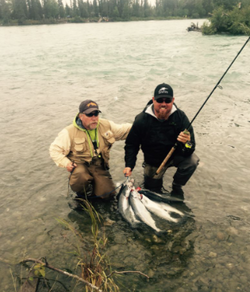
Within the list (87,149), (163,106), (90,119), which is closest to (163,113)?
(163,106)

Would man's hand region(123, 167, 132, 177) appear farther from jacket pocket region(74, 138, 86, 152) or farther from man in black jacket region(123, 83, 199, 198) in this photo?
jacket pocket region(74, 138, 86, 152)

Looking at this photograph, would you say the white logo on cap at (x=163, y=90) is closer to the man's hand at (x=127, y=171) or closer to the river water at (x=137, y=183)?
the man's hand at (x=127, y=171)

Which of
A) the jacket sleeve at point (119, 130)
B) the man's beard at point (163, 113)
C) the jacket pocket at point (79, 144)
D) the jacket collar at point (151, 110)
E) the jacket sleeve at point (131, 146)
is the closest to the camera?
the man's beard at point (163, 113)

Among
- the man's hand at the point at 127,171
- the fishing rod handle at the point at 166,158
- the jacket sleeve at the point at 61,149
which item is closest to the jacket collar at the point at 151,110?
the fishing rod handle at the point at 166,158

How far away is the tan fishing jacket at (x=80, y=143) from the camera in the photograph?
182 inches

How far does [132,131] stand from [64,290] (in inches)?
106

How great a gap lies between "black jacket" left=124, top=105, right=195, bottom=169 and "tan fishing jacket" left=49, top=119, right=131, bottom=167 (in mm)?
343

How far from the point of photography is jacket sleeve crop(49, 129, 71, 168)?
4.58 m

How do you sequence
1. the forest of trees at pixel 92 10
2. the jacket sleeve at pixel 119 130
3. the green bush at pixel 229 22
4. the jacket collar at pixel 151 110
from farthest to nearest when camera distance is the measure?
the forest of trees at pixel 92 10, the green bush at pixel 229 22, the jacket sleeve at pixel 119 130, the jacket collar at pixel 151 110

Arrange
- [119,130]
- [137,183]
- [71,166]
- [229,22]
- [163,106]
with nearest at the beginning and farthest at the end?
[163,106], [71,166], [119,130], [137,183], [229,22]

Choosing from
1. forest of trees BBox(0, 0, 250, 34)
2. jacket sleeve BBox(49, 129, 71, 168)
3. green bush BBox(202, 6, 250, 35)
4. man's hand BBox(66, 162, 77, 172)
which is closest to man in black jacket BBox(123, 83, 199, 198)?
man's hand BBox(66, 162, 77, 172)

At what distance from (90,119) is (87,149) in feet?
2.08

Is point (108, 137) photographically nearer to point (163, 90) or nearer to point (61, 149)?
point (61, 149)

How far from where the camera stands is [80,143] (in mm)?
4719
